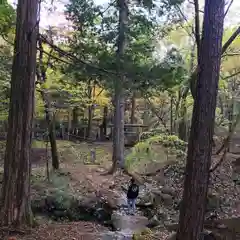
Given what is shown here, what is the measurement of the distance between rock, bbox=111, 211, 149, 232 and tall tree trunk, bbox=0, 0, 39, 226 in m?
2.96

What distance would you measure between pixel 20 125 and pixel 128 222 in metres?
4.27

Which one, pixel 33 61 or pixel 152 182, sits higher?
pixel 33 61

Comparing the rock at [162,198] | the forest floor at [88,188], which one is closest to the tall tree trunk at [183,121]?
the forest floor at [88,188]

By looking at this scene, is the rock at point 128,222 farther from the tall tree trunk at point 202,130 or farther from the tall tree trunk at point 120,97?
the tall tree trunk at point 202,130

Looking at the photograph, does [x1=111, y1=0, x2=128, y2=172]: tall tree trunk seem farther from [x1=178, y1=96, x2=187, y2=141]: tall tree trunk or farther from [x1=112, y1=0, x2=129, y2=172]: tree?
[x1=178, y1=96, x2=187, y2=141]: tall tree trunk

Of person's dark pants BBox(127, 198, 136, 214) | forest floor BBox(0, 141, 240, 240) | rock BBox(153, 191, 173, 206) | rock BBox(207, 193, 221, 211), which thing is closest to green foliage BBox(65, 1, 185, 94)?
person's dark pants BBox(127, 198, 136, 214)

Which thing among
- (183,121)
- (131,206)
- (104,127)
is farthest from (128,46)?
(104,127)

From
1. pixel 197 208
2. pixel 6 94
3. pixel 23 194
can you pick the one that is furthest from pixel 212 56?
pixel 6 94

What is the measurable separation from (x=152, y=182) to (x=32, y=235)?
26.0ft

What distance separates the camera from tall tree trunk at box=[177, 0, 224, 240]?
4.43 meters

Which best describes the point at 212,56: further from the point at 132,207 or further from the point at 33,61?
the point at 132,207

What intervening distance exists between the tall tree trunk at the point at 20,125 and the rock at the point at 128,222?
2.96 metres

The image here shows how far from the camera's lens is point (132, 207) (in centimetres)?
1025

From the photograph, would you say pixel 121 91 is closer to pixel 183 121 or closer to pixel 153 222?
pixel 153 222
